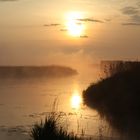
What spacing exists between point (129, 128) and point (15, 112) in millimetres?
8448

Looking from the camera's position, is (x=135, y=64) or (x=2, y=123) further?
(x=135, y=64)

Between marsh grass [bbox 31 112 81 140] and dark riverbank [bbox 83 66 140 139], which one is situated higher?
→ dark riverbank [bbox 83 66 140 139]

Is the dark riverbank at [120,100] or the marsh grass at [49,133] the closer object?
the marsh grass at [49,133]

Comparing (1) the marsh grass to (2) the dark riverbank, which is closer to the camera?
(1) the marsh grass

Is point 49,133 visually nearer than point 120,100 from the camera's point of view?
Yes

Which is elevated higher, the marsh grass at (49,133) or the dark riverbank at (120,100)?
the dark riverbank at (120,100)

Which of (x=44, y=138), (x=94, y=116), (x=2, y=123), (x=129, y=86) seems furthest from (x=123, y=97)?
(x=44, y=138)

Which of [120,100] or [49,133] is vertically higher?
[120,100]

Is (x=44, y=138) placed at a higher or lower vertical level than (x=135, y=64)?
lower

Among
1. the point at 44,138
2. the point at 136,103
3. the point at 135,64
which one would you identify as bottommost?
the point at 44,138

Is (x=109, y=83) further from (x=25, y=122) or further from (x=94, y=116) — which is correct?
(x=25, y=122)

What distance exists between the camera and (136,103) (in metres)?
27.9

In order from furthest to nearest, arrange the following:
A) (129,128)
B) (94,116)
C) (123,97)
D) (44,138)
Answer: (123,97) → (94,116) → (129,128) → (44,138)

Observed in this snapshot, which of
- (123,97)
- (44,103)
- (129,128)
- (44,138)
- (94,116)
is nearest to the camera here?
(44,138)
